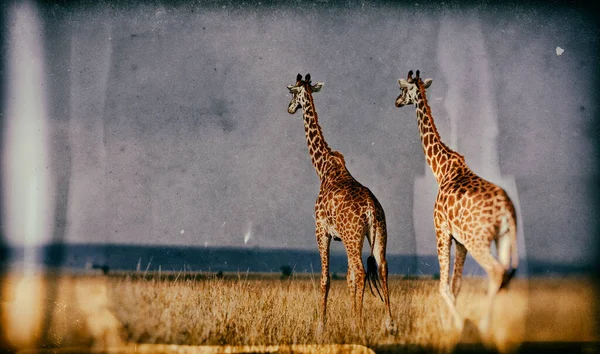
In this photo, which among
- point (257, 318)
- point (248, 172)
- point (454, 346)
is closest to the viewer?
point (454, 346)

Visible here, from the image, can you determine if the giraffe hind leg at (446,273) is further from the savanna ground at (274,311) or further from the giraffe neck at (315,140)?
the giraffe neck at (315,140)

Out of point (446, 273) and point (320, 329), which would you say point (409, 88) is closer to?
point (446, 273)

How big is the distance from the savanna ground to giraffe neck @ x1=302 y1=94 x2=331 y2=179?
0.87m

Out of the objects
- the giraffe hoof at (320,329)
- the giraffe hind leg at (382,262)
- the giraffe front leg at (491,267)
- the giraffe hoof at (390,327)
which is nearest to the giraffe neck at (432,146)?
the giraffe hind leg at (382,262)

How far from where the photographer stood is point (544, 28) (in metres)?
4.57

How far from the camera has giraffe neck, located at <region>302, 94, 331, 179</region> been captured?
446cm

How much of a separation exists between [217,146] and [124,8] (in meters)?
1.36

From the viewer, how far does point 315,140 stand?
4.53 meters

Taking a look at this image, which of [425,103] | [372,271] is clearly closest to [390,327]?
[372,271]

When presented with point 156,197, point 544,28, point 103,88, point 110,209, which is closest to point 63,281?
point 110,209

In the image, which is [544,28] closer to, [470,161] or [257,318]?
[470,161]

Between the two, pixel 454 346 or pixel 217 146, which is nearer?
pixel 454 346

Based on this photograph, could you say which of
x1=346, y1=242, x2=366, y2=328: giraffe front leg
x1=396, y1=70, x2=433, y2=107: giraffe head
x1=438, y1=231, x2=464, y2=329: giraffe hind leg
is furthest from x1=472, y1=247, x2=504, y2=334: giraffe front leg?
x1=396, y1=70, x2=433, y2=107: giraffe head

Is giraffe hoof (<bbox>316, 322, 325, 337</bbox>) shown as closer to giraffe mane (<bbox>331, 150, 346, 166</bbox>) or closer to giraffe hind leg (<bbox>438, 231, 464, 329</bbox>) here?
giraffe hind leg (<bbox>438, 231, 464, 329</bbox>)
